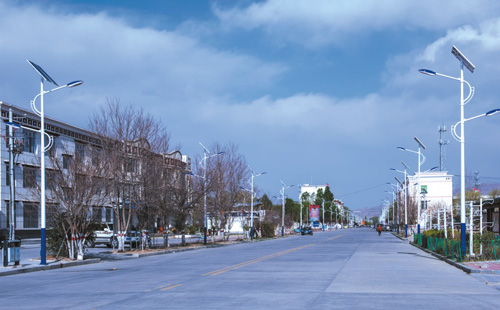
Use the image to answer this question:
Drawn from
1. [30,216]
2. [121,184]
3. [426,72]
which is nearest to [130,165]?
[121,184]

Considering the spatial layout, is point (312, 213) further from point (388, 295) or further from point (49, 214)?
point (388, 295)

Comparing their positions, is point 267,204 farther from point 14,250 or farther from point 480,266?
point 480,266

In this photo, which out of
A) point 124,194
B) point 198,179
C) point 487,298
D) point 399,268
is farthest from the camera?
point 198,179

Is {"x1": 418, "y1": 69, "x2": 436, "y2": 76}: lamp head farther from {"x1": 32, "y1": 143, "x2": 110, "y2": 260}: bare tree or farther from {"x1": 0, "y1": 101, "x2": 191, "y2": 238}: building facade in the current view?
{"x1": 0, "y1": 101, "x2": 191, "y2": 238}: building facade

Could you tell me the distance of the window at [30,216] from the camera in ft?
179

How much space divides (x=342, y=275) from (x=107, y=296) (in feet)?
29.3

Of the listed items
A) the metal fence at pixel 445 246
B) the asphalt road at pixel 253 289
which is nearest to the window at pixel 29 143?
the asphalt road at pixel 253 289

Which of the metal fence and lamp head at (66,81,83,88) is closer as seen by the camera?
the metal fence

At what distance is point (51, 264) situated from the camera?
88.2ft

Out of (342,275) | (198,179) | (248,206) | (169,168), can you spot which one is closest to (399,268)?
(342,275)

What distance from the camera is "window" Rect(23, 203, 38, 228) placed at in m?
54.6

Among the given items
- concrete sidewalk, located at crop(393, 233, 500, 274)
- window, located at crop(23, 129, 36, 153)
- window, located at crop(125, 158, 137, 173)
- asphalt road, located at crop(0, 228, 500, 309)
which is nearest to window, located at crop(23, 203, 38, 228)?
window, located at crop(23, 129, 36, 153)

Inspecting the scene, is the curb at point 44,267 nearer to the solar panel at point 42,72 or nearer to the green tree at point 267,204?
the solar panel at point 42,72

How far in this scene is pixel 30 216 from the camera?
5591cm
